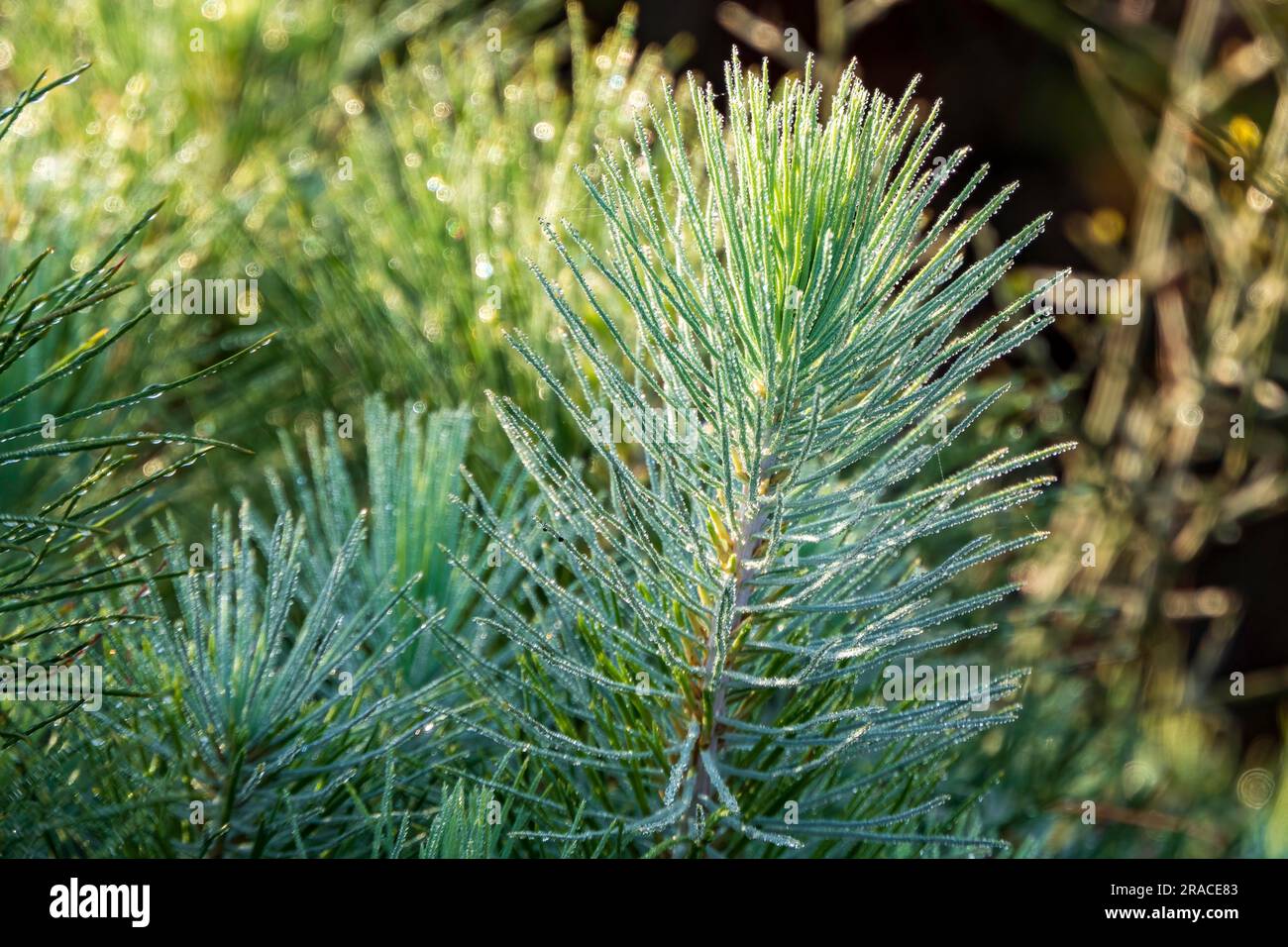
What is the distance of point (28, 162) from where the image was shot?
1.61ft

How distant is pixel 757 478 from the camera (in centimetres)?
30

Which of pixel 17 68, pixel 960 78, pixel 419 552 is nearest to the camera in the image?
pixel 419 552

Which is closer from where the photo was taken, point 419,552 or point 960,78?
point 419,552

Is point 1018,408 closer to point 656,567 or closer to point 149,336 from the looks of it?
point 656,567

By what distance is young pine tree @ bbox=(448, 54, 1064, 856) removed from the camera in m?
0.29

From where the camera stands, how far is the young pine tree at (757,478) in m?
0.29
